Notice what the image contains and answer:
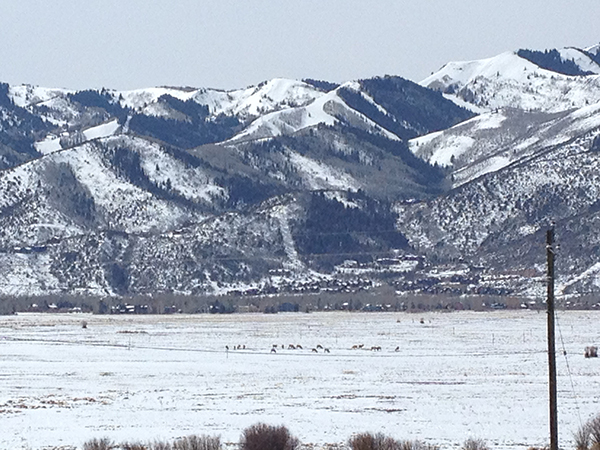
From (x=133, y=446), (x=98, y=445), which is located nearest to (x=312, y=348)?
(x=98, y=445)

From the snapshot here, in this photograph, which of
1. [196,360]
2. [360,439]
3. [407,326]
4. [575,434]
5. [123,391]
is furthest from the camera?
[407,326]

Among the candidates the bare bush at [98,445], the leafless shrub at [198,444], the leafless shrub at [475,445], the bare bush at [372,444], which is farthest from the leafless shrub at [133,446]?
the leafless shrub at [475,445]

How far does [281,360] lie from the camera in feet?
295

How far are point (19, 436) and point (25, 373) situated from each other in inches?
1181

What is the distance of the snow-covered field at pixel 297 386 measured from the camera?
5047cm

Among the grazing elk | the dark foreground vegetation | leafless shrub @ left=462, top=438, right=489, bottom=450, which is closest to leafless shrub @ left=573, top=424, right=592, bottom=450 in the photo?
the dark foreground vegetation

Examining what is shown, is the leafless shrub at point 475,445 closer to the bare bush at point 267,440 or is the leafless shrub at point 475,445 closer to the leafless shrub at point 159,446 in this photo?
the bare bush at point 267,440

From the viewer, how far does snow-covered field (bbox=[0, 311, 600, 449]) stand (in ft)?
166

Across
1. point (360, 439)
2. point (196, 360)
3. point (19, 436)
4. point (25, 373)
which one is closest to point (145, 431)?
point (19, 436)

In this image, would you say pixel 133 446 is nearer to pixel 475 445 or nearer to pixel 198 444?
pixel 198 444

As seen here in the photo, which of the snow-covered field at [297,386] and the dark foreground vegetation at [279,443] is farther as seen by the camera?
the snow-covered field at [297,386]

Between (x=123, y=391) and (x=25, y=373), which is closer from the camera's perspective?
(x=123, y=391)

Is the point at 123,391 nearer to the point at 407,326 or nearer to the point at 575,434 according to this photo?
the point at 575,434

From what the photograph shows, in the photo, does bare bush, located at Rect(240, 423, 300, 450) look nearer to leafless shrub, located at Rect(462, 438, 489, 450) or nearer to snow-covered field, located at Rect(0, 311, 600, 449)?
snow-covered field, located at Rect(0, 311, 600, 449)
